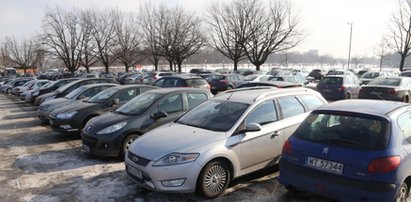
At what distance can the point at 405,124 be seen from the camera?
167 inches

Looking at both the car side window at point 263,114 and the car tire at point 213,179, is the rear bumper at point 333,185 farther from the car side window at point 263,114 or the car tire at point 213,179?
the car side window at point 263,114

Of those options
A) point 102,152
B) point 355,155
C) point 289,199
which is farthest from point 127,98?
point 355,155

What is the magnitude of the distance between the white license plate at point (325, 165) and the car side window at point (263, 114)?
1.32 meters

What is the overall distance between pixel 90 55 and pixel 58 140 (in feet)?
108

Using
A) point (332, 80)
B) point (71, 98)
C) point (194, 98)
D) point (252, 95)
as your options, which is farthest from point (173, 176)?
point (332, 80)

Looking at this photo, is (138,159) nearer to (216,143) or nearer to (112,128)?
(216,143)

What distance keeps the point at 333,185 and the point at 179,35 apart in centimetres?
3607

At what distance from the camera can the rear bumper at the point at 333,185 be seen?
12.2 feet

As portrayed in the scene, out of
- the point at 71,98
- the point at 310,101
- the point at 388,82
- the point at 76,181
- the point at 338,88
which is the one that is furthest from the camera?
the point at 338,88

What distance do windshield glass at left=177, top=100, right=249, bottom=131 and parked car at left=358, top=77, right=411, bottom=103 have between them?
10157mm

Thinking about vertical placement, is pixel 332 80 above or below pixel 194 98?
below

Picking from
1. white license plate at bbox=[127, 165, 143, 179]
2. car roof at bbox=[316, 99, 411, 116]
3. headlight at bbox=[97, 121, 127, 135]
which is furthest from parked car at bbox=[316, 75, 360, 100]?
white license plate at bbox=[127, 165, 143, 179]

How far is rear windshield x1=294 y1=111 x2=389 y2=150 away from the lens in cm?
393

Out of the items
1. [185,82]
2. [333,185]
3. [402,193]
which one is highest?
[185,82]
